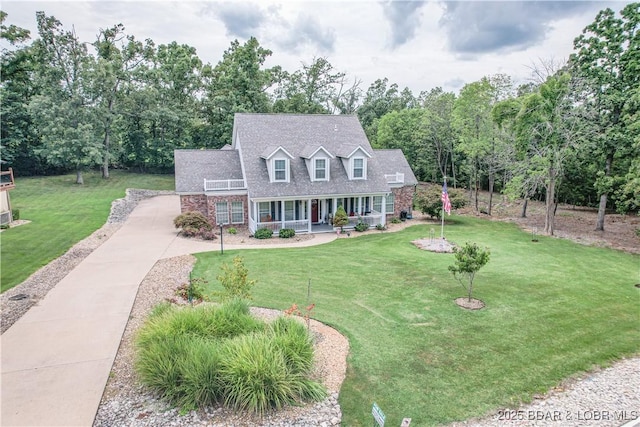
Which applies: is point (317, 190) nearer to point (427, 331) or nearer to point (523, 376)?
point (427, 331)

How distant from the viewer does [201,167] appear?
76.3 feet

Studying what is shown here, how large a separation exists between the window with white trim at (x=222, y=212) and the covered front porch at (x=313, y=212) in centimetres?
146

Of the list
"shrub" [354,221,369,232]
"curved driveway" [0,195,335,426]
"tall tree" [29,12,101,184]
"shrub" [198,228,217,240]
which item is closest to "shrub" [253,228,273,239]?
"shrub" [198,228,217,240]

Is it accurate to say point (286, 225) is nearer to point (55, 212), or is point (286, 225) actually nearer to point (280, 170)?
point (280, 170)

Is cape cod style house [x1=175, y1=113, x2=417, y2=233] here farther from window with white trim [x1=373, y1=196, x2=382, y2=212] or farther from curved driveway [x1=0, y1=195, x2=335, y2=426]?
curved driveway [x1=0, y1=195, x2=335, y2=426]

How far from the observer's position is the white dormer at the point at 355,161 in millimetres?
23000

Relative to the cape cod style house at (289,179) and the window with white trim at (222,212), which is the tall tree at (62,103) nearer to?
the cape cod style house at (289,179)

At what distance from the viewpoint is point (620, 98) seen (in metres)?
19.5

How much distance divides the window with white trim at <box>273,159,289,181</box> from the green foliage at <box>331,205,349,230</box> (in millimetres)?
3558

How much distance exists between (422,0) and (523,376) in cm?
1553

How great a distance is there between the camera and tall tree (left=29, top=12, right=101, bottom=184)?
3300cm

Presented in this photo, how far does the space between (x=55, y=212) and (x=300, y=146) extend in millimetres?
16281

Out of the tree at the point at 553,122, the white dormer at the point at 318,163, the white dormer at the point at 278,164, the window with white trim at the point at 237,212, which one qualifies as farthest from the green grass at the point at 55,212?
the tree at the point at 553,122

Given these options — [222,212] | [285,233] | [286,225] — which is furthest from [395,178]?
[222,212]
